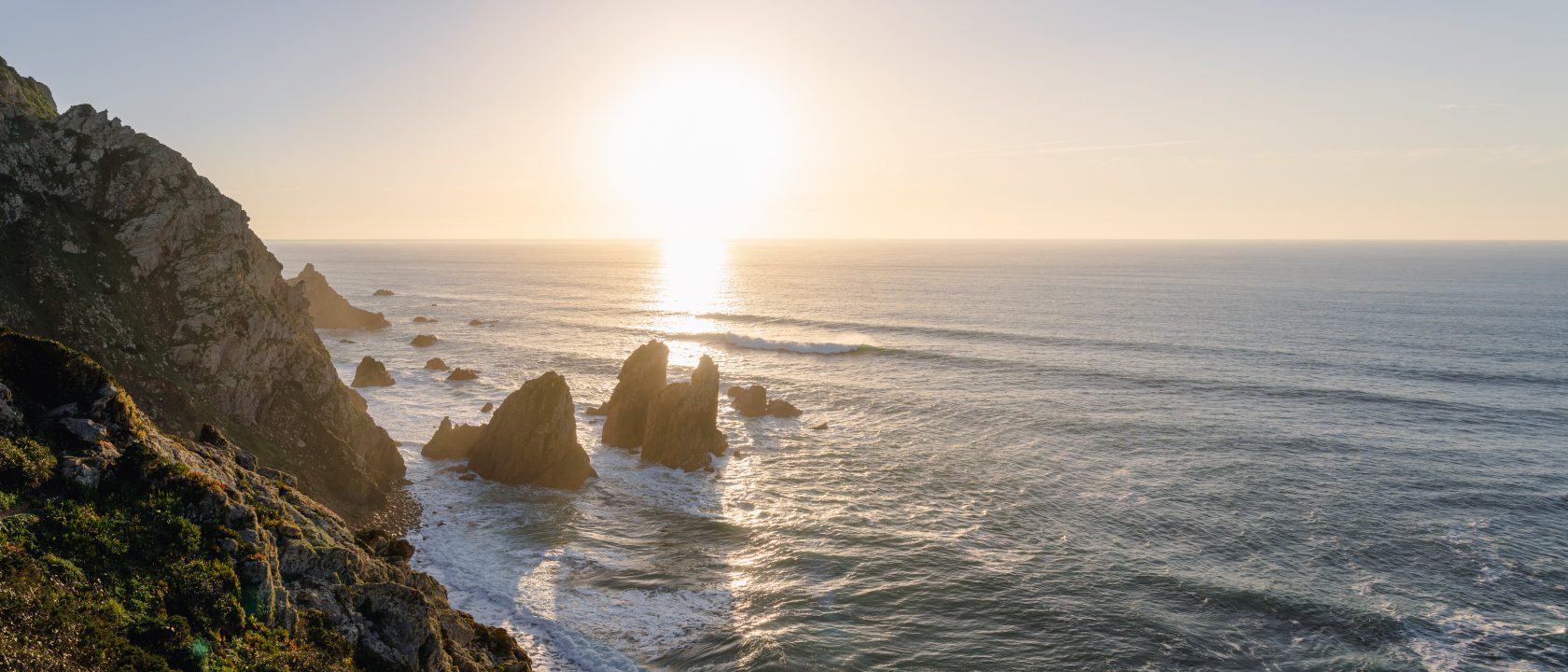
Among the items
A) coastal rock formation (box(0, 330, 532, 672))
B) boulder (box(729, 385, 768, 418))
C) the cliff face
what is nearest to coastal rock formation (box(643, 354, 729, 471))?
boulder (box(729, 385, 768, 418))

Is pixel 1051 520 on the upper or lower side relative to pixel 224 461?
lower

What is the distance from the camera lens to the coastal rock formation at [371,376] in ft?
231

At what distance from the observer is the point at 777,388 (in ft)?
251

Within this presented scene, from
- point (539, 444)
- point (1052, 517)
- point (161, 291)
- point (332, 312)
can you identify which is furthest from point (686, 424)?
point (332, 312)

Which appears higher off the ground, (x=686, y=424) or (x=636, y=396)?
(x=636, y=396)

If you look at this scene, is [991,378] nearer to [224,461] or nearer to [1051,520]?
[1051,520]

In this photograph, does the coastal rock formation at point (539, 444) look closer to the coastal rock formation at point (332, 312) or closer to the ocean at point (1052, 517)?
the ocean at point (1052, 517)

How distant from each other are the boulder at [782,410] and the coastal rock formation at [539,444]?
2132 centimetres

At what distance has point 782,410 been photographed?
6588 centimetres

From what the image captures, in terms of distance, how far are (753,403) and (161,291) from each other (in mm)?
41598

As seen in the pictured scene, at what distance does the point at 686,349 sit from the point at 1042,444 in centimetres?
5686

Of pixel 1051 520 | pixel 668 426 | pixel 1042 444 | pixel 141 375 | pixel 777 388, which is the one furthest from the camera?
pixel 777 388

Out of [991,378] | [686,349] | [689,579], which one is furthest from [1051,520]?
[686,349]

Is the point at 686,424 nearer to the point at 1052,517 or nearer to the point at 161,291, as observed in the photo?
the point at 1052,517
